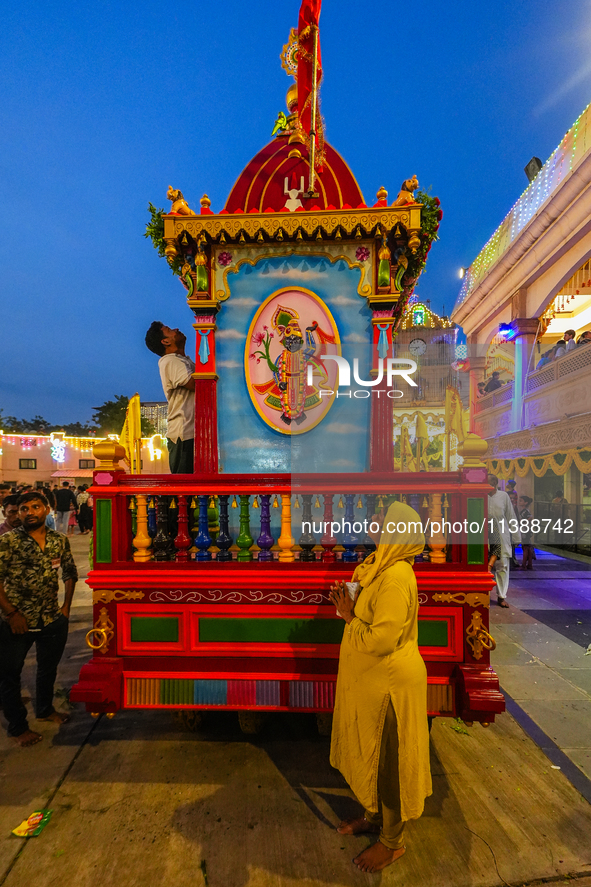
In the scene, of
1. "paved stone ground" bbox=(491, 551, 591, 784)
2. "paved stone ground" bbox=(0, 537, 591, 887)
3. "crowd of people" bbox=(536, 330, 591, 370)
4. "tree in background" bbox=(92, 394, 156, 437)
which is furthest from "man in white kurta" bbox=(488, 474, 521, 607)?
"tree in background" bbox=(92, 394, 156, 437)

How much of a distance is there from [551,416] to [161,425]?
40.2 metres

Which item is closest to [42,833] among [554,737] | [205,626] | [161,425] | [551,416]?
[205,626]

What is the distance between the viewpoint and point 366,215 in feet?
14.3

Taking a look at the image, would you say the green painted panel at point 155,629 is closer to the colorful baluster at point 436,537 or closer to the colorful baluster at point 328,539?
the colorful baluster at point 328,539

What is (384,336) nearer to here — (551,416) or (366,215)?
(366,215)

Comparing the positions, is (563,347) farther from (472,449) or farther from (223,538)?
(223,538)

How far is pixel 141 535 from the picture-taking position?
318cm

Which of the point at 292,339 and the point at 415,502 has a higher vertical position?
the point at 292,339

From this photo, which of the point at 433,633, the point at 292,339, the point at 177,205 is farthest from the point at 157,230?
the point at 433,633

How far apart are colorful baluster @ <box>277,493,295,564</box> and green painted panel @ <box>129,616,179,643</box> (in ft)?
3.20

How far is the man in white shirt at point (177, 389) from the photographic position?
476cm

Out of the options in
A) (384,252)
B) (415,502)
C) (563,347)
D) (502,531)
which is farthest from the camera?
(563,347)

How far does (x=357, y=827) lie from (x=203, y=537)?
2176 mm

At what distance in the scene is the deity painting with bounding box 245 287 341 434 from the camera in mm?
4746
